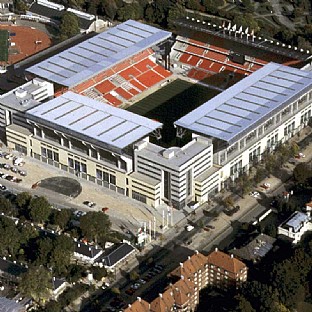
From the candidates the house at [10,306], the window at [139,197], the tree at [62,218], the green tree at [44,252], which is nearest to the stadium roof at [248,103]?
the window at [139,197]

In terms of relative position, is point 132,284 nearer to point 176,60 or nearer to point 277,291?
point 277,291

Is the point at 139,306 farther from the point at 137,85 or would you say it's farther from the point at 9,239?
the point at 137,85

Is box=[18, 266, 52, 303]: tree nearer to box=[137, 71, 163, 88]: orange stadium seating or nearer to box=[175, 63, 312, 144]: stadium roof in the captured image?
box=[175, 63, 312, 144]: stadium roof

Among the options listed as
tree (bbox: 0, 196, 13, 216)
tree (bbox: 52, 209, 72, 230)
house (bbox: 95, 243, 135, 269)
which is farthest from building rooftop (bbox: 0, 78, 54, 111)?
house (bbox: 95, 243, 135, 269)

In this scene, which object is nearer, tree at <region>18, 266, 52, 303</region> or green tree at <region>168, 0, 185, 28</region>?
tree at <region>18, 266, 52, 303</region>

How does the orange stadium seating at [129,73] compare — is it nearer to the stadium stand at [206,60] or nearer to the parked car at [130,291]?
the stadium stand at [206,60]

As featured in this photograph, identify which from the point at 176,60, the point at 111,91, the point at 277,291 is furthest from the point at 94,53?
the point at 277,291
